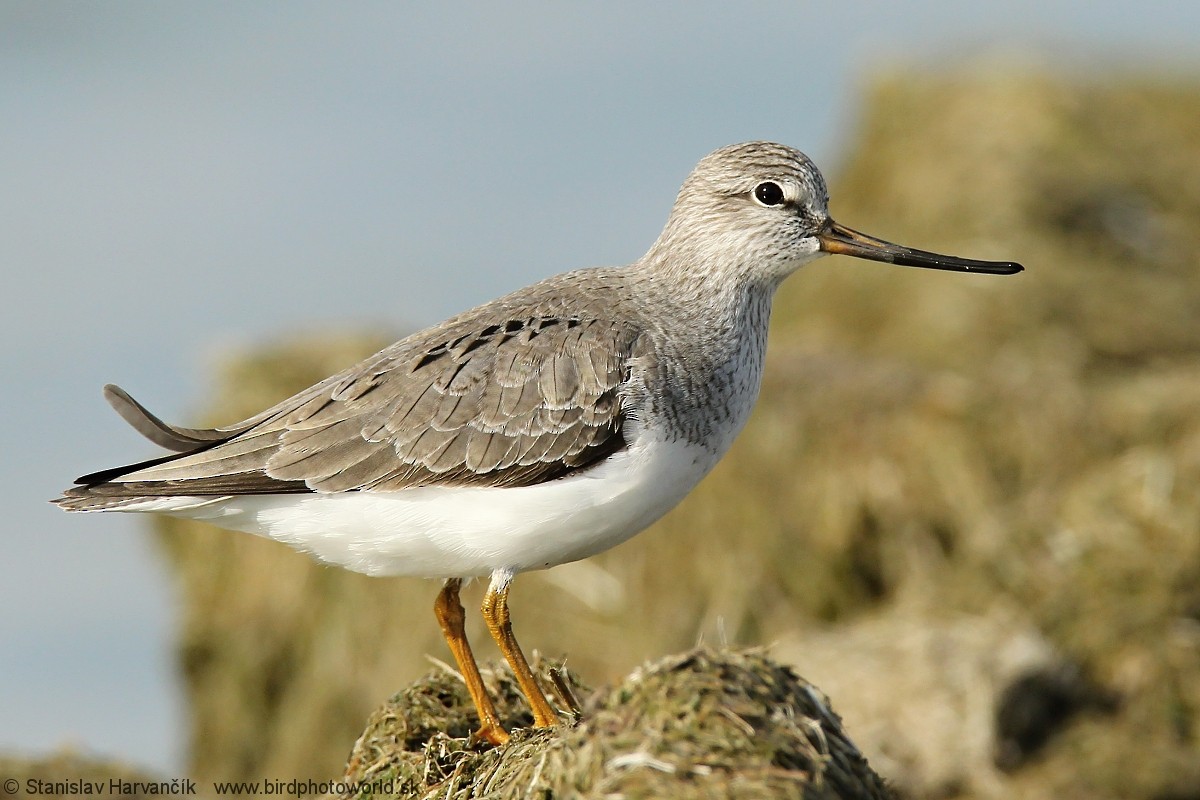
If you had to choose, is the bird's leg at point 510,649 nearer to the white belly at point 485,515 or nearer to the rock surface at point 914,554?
the white belly at point 485,515

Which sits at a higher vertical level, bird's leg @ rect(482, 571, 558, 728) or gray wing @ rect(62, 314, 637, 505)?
gray wing @ rect(62, 314, 637, 505)

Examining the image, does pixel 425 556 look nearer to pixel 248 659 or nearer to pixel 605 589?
pixel 605 589

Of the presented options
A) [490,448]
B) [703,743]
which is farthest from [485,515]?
[703,743]

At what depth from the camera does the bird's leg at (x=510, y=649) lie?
738 cm

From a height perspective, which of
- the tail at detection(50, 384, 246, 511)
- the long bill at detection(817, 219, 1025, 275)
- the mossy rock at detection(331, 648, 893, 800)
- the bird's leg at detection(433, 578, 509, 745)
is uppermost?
the long bill at detection(817, 219, 1025, 275)

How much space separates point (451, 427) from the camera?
7.49 metres

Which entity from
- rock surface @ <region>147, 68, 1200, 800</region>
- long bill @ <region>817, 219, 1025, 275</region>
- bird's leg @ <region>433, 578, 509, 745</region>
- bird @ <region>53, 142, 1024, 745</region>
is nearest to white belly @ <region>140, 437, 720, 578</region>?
bird @ <region>53, 142, 1024, 745</region>

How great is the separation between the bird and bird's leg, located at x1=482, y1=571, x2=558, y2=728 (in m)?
0.01

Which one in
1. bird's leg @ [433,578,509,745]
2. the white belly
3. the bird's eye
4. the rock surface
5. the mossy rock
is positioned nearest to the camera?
the mossy rock

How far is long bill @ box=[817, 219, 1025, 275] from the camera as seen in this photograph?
844 cm

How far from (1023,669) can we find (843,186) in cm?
1256

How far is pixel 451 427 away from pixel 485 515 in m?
0.54

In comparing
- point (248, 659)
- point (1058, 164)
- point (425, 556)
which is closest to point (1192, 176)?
point (1058, 164)

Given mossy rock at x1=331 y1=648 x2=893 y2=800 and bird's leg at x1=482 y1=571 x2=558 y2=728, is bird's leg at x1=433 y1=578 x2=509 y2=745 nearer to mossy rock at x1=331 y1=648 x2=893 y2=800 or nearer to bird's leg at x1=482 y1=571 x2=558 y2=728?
bird's leg at x1=482 y1=571 x2=558 y2=728
